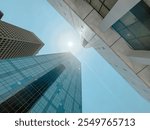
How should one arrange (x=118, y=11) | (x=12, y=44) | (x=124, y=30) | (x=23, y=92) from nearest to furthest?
(x=118, y=11)
(x=124, y=30)
(x=23, y=92)
(x=12, y=44)

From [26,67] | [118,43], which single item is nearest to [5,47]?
[26,67]

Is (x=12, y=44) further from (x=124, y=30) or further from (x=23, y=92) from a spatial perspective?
(x=124, y=30)

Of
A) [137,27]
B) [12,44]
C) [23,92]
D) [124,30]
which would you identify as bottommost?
[137,27]

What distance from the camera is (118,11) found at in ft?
34.4

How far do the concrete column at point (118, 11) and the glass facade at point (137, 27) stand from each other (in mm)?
765

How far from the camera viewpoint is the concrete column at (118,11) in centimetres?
911

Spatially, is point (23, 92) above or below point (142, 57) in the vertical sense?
above

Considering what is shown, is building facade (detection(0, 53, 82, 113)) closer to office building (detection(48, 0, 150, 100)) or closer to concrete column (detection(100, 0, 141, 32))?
office building (detection(48, 0, 150, 100))

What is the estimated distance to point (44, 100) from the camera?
62.8 m

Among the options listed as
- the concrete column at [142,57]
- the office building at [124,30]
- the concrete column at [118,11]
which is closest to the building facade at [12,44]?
the office building at [124,30]

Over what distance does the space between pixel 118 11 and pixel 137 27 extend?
6.05 feet

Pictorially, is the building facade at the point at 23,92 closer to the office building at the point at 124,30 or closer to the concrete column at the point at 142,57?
the office building at the point at 124,30

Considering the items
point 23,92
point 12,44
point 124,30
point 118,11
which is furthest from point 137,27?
point 12,44

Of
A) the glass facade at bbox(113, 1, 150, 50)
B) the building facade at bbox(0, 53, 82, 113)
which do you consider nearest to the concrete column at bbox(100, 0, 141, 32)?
the glass facade at bbox(113, 1, 150, 50)
